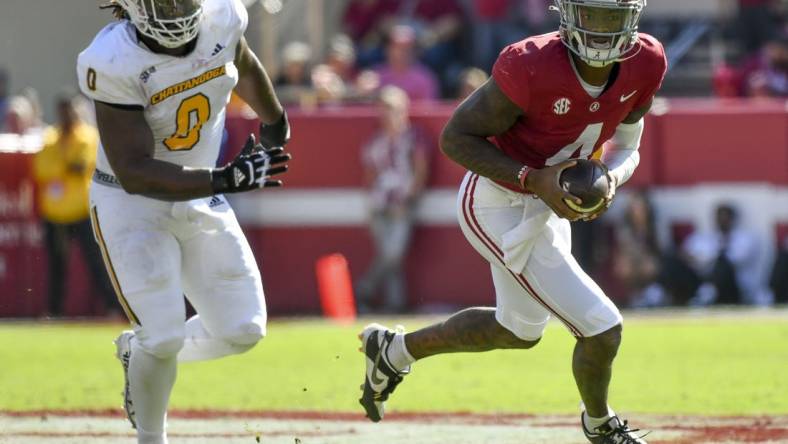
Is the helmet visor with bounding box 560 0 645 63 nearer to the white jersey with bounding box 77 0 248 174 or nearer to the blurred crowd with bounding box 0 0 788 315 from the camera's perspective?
the white jersey with bounding box 77 0 248 174

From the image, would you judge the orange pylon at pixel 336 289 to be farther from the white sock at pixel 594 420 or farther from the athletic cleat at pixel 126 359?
the white sock at pixel 594 420

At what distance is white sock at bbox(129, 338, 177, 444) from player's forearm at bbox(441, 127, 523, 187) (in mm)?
1469

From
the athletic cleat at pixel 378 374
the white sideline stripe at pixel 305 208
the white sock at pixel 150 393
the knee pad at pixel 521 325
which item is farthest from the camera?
the white sideline stripe at pixel 305 208

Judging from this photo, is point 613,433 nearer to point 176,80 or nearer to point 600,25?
point 600,25

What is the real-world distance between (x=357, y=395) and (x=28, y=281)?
20.0ft

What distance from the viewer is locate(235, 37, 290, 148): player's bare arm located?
22.1ft

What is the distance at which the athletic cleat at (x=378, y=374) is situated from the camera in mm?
7168

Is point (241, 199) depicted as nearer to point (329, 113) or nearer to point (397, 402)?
point (329, 113)

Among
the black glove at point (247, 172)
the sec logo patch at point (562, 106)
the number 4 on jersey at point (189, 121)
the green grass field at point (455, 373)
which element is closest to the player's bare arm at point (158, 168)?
the black glove at point (247, 172)

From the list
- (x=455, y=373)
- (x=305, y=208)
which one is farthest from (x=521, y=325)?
(x=305, y=208)

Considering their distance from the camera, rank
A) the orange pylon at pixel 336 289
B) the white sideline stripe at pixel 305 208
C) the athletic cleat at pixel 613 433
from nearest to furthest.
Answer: the athletic cleat at pixel 613 433 < the orange pylon at pixel 336 289 < the white sideline stripe at pixel 305 208

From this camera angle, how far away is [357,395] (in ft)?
30.3

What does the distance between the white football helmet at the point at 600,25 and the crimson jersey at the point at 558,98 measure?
0.42ft

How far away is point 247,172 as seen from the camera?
19.6 ft
